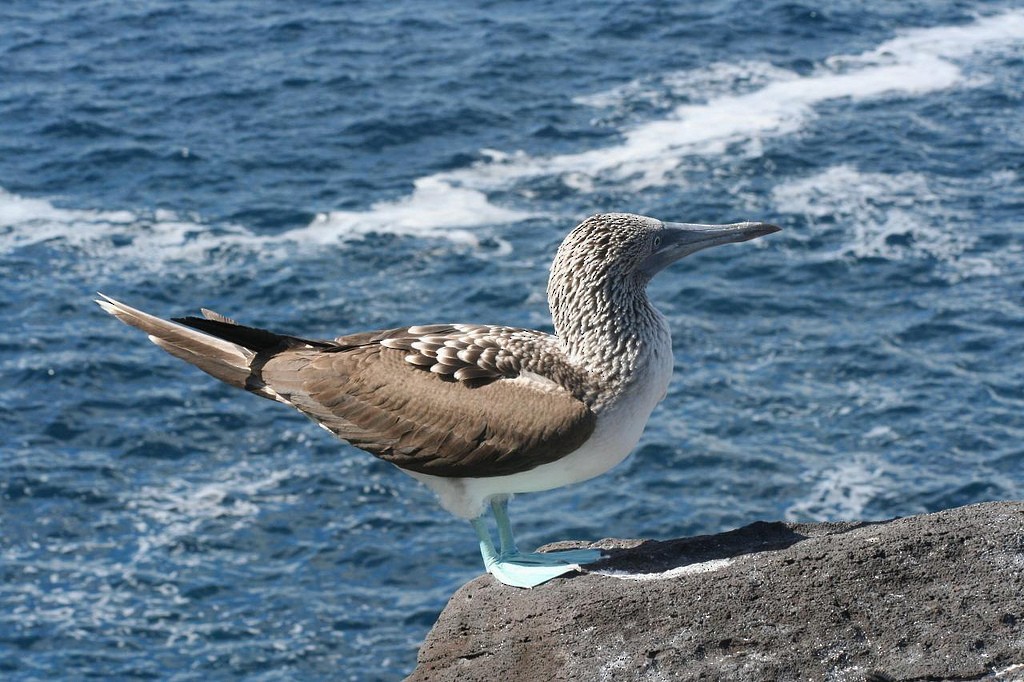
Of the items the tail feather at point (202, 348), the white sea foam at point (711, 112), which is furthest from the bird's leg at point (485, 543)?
the white sea foam at point (711, 112)

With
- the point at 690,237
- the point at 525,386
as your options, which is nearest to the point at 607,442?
the point at 525,386

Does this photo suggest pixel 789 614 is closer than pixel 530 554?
Yes

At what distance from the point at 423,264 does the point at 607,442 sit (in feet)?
104

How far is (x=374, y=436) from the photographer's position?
1190cm

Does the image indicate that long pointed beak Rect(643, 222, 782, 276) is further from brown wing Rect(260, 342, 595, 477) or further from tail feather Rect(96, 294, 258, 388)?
tail feather Rect(96, 294, 258, 388)

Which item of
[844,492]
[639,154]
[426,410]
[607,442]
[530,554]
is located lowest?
[844,492]

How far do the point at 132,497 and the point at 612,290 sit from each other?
26.0 meters

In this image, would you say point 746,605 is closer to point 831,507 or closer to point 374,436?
point 374,436

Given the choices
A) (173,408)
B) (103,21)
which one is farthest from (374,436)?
(103,21)

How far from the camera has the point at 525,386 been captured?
1142 cm

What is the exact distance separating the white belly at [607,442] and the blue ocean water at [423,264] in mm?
19928

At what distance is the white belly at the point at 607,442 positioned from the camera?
11.3 meters

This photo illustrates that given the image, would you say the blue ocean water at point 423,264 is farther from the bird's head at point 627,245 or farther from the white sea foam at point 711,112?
the bird's head at point 627,245

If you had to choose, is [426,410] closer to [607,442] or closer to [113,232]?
[607,442]
